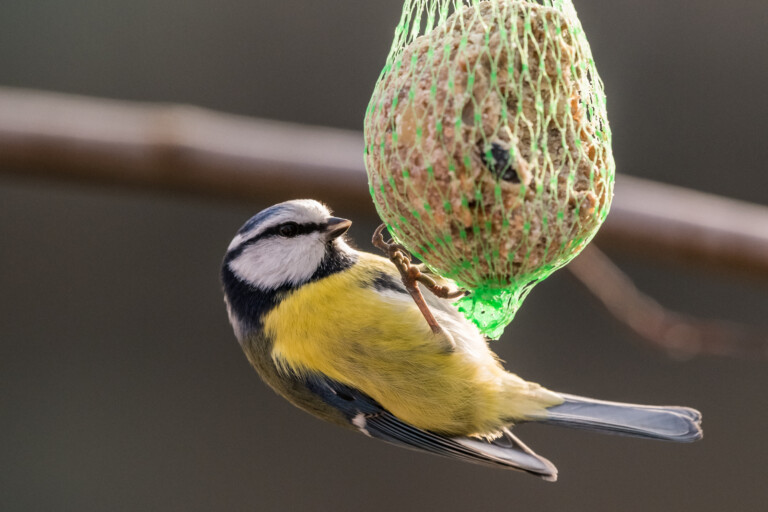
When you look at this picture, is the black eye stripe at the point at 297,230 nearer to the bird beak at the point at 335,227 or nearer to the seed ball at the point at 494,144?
the bird beak at the point at 335,227

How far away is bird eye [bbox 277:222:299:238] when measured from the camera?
6.30 feet

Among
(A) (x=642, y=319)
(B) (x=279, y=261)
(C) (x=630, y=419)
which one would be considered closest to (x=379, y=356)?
(B) (x=279, y=261)

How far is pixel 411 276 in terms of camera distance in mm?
1737

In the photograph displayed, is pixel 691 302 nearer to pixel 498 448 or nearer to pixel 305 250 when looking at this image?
pixel 498 448

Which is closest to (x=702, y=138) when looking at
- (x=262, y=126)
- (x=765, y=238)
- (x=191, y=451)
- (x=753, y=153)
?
(x=753, y=153)

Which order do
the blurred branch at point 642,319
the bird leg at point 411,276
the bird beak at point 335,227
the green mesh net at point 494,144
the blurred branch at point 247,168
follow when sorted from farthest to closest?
the blurred branch at point 642,319 < the blurred branch at point 247,168 < the bird beak at point 335,227 < the bird leg at point 411,276 < the green mesh net at point 494,144

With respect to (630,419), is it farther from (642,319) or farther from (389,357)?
(389,357)

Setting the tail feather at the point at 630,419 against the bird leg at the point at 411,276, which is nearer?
the bird leg at the point at 411,276

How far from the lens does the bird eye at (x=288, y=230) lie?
6.30ft

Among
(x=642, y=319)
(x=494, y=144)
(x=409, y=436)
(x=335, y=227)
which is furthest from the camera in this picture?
(x=642, y=319)

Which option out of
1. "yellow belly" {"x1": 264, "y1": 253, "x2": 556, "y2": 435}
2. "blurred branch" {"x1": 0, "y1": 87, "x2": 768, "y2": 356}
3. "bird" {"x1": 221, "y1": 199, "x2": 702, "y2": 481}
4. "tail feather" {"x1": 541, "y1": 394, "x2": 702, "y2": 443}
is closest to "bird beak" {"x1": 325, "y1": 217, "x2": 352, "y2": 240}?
"bird" {"x1": 221, "y1": 199, "x2": 702, "y2": 481}

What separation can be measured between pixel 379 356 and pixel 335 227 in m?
0.31

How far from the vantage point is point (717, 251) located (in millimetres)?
2166

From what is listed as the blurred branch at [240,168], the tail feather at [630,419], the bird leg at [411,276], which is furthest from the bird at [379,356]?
the blurred branch at [240,168]
